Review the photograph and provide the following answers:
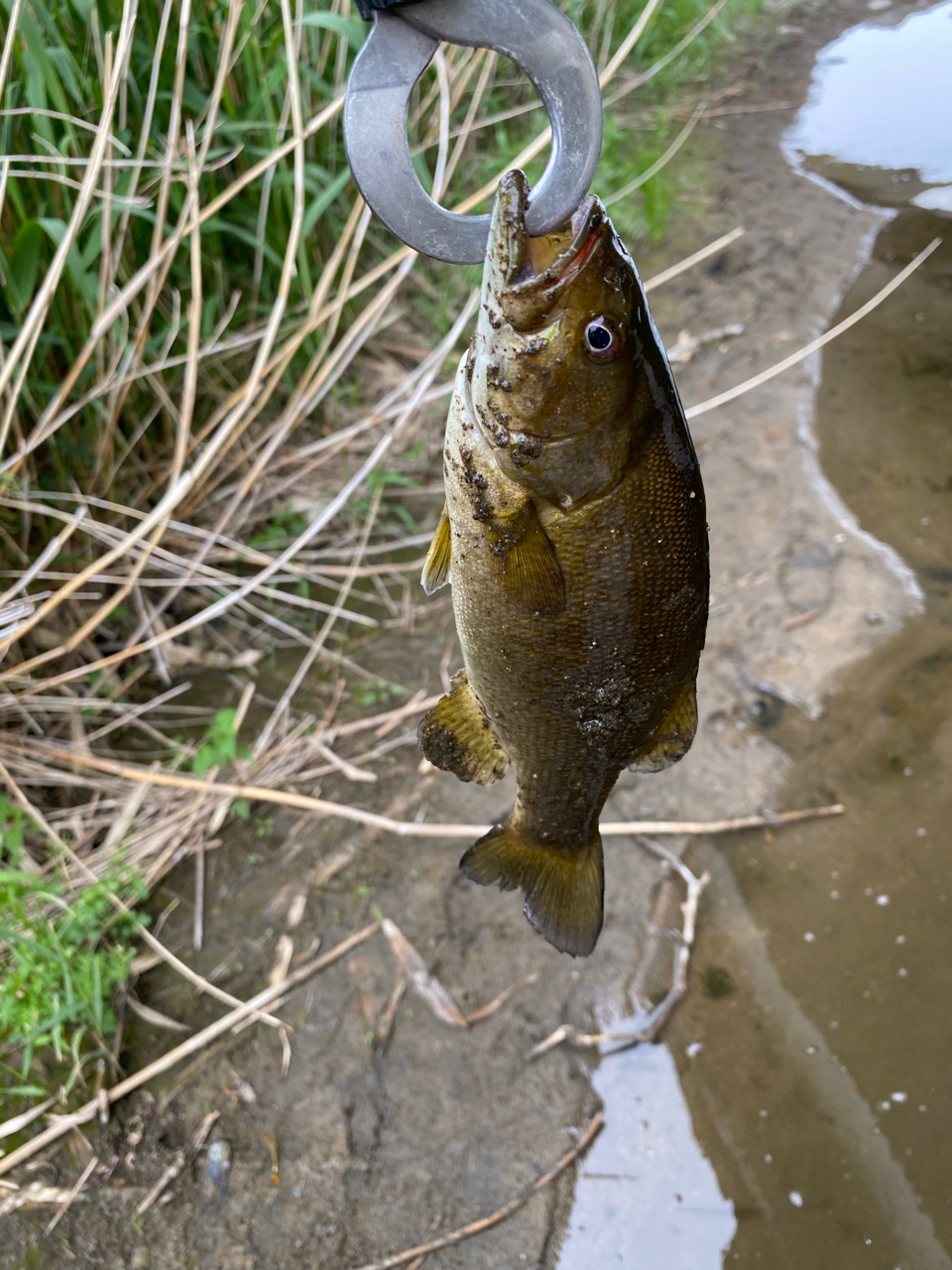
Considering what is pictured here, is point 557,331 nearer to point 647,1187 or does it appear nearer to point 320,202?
point 647,1187

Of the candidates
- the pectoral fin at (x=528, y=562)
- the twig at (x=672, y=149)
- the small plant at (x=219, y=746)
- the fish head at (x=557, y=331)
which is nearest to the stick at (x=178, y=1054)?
the small plant at (x=219, y=746)

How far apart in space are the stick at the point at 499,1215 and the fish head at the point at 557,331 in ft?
6.00

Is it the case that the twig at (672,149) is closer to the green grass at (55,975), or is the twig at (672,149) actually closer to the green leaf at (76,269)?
the green leaf at (76,269)

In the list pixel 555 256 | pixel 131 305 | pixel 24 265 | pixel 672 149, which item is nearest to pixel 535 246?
pixel 555 256

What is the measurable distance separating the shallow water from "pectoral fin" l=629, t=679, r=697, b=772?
4.19ft

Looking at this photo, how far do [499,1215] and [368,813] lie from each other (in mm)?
1163

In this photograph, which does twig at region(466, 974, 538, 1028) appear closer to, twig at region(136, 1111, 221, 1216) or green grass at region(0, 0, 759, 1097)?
twig at region(136, 1111, 221, 1216)

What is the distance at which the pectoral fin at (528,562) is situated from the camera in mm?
1194

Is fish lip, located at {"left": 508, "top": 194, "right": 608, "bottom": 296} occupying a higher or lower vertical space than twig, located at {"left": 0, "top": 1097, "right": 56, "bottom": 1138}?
higher

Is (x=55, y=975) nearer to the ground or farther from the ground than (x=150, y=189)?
nearer to the ground

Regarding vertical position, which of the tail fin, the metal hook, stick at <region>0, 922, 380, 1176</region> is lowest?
stick at <region>0, 922, 380, 1176</region>

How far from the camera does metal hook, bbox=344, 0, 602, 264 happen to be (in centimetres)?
92

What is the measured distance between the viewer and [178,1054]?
234 centimetres

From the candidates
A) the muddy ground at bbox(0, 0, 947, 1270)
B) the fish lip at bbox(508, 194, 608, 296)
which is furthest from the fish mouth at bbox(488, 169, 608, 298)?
the muddy ground at bbox(0, 0, 947, 1270)
